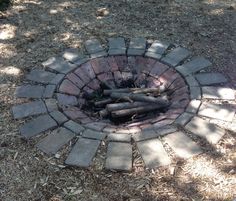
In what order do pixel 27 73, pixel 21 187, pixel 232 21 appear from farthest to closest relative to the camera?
pixel 232 21 → pixel 27 73 → pixel 21 187

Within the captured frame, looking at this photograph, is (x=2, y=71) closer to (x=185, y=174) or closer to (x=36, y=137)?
(x=36, y=137)

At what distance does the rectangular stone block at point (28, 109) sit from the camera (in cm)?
389

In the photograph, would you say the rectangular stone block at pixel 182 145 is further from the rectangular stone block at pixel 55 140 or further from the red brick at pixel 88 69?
the red brick at pixel 88 69

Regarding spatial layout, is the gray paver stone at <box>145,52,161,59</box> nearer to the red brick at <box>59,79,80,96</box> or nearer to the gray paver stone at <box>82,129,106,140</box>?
the red brick at <box>59,79,80,96</box>

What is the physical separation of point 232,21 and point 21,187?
3.41 metres

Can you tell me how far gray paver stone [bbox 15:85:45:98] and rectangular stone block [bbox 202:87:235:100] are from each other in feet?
5.46

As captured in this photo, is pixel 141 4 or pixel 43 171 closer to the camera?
→ pixel 43 171

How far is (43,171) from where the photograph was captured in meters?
3.28

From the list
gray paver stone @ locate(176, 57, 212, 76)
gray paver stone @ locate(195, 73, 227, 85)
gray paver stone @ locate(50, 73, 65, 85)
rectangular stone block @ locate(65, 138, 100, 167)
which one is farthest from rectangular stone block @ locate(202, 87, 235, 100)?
gray paver stone @ locate(50, 73, 65, 85)

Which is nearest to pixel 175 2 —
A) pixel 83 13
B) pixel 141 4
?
pixel 141 4

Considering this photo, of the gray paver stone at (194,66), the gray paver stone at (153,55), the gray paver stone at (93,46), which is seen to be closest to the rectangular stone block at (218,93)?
the gray paver stone at (194,66)

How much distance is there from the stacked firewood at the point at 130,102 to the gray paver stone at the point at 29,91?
57 cm

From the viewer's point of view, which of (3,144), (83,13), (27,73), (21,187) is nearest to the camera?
(21,187)

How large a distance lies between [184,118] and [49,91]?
1415 mm
